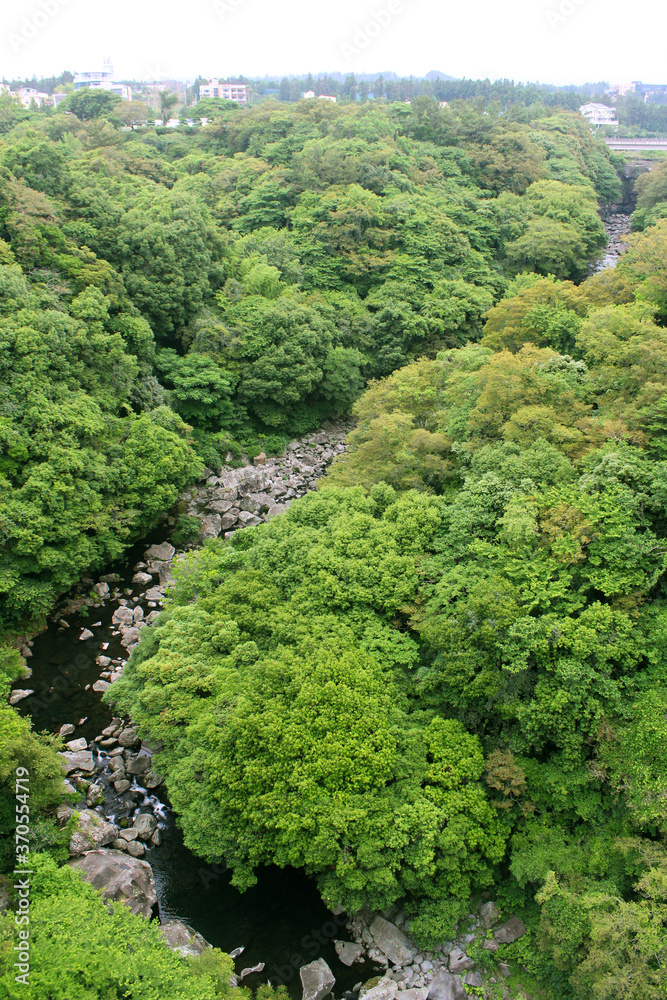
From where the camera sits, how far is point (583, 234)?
148 feet

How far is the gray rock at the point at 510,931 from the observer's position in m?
13.3

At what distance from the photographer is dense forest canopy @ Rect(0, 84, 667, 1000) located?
1288 cm

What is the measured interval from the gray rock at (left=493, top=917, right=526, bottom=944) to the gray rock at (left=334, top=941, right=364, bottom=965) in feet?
9.90

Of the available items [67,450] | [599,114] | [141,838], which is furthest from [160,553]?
[599,114]

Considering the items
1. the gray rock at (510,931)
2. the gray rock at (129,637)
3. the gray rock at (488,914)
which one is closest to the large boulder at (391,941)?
the gray rock at (488,914)

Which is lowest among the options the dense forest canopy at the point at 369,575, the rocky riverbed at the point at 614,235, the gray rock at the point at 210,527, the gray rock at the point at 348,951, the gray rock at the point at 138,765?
the gray rock at the point at 348,951

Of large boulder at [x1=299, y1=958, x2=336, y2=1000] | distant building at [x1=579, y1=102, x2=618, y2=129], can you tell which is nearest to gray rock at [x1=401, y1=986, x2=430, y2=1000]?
large boulder at [x1=299, y1=958, x2=336, y2=1000]

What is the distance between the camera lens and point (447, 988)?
12.8 m

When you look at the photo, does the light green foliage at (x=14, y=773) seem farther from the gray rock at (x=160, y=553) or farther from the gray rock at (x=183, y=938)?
the gray rock at (x=160, y=553)

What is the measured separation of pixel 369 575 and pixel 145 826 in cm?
874

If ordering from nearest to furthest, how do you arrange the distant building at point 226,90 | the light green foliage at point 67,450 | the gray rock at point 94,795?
the gray rock at point 94,795, the light green foliage at point 67,450, the distant building at point 226,90

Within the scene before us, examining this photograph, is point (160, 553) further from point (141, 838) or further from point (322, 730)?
point (322, 730)

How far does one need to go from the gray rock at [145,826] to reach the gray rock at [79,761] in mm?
2215

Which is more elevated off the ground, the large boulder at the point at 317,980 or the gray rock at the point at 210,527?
the gray rock at the point at 210,527
